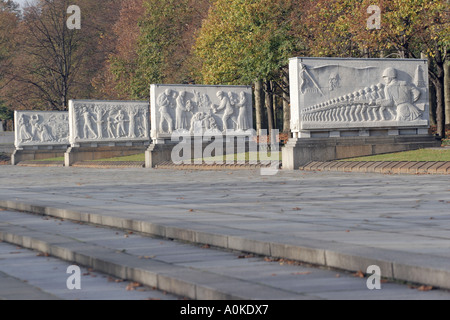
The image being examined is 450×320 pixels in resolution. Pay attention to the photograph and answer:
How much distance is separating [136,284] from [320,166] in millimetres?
17270

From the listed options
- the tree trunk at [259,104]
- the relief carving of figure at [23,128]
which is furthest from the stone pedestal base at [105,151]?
the relief carving of figure at [23,128]

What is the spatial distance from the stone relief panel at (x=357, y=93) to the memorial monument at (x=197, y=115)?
11.1 metres

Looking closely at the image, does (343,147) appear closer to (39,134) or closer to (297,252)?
(297,252)

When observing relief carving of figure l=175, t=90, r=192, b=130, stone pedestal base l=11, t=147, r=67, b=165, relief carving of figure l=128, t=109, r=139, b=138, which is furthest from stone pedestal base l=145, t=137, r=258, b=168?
stone pedestal base l=11, t=147, r=67, b=165

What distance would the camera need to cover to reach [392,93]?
26406mm

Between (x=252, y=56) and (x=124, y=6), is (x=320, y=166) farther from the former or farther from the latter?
(x=124, y=6)

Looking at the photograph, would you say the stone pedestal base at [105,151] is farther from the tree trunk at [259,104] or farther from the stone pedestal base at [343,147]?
the stone pedestal base at [343,147]

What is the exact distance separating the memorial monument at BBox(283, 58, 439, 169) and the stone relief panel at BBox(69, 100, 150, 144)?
71.4ft

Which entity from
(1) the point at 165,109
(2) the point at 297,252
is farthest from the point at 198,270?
(1) the point at 165,109

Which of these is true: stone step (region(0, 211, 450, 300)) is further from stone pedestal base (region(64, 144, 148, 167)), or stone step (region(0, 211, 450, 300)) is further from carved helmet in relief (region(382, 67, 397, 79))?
stone pedestal base (region(64, 144, 148, 167))

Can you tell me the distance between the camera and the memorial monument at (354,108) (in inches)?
1003

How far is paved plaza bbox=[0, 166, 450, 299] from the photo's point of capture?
672 centimetres

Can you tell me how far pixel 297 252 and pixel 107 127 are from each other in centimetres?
3936
